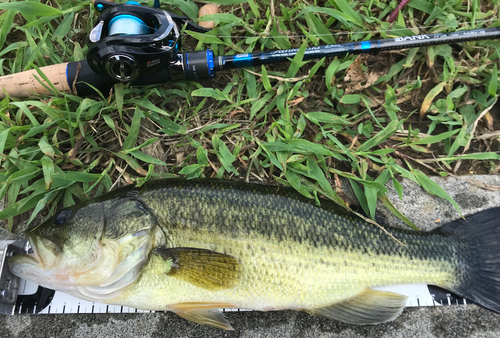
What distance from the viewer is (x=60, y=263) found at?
1.83m

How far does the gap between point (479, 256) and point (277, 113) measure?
1776mm

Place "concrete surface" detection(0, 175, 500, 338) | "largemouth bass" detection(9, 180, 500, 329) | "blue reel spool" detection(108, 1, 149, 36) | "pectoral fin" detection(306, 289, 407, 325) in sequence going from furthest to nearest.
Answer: "concrete surface" detection(0, 175, 500, 338) < "pectoral fin" detection(306, 289, 407, 325) < "blue reel spool" detection(108, 1, 149, 36) < "largemouth bass" detection(9, 180, 500, 329)

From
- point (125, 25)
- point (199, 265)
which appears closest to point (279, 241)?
point (199, 265)

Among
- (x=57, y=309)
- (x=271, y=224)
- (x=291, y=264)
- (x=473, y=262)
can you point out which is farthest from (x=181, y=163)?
(x=473, y=262)

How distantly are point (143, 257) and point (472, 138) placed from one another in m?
2.67

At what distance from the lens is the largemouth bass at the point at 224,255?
1.86 metres

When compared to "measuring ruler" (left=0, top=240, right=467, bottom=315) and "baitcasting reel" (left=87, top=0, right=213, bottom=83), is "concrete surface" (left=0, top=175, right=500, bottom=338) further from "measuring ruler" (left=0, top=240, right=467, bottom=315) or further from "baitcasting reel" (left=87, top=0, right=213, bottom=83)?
"baitcasting reel" (left=87, top=0, right=213, bottom=83)

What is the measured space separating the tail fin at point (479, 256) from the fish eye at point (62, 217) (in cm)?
252

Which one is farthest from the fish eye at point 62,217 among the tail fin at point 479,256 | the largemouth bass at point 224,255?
the tail fin at point 479,256

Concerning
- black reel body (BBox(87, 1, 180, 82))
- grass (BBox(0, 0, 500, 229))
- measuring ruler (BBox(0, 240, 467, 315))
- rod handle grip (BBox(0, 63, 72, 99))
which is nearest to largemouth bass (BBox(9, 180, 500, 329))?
measuring ruler (BBox(0, 240, 467, 315))

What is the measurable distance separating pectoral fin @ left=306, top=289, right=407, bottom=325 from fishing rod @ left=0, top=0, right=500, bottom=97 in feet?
5.65

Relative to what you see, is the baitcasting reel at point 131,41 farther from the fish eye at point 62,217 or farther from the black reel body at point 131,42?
the fish eye at point 62,217

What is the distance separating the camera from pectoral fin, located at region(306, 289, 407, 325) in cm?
212

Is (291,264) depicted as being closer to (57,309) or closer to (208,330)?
(208,330)
